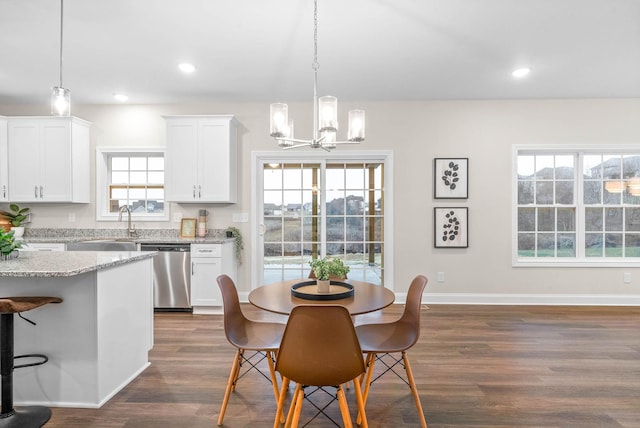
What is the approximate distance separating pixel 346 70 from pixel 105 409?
3462 millimetres

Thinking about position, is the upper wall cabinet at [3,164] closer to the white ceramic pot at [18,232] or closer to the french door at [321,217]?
the white ceramic pot at [18,232]

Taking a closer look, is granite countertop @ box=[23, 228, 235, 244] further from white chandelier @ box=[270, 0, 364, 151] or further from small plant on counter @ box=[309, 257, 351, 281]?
small plant on counter @ box=[309, 257, 351, 281]

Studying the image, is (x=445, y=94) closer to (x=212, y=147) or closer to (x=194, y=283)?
(x=212, y=147)

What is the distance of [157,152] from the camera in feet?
16.0

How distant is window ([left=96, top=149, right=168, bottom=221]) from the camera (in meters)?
4.93

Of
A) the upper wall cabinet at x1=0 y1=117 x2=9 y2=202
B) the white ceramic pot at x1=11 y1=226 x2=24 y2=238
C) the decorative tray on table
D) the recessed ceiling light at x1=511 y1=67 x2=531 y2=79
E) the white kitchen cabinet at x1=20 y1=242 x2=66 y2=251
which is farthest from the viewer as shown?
the white ceramic pot at x1=11 y1=226 x2=24 y2=238

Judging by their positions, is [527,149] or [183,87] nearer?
[183,87]

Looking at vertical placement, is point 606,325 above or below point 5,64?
below

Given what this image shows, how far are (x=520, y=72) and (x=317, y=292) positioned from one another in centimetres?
325

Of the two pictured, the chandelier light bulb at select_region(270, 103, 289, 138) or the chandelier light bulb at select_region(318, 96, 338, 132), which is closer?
the chandelier light bulb at select_region(318, 96, 338, 132)

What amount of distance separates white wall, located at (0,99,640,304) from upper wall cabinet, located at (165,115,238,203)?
1.22 ft

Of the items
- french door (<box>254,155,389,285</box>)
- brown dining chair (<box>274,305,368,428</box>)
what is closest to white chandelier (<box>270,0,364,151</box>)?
brown dining chair (<box>274,305,368,428</box>)

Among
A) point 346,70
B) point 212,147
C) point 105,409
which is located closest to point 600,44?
point 346,70

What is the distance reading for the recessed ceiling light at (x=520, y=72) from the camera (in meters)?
3.71
